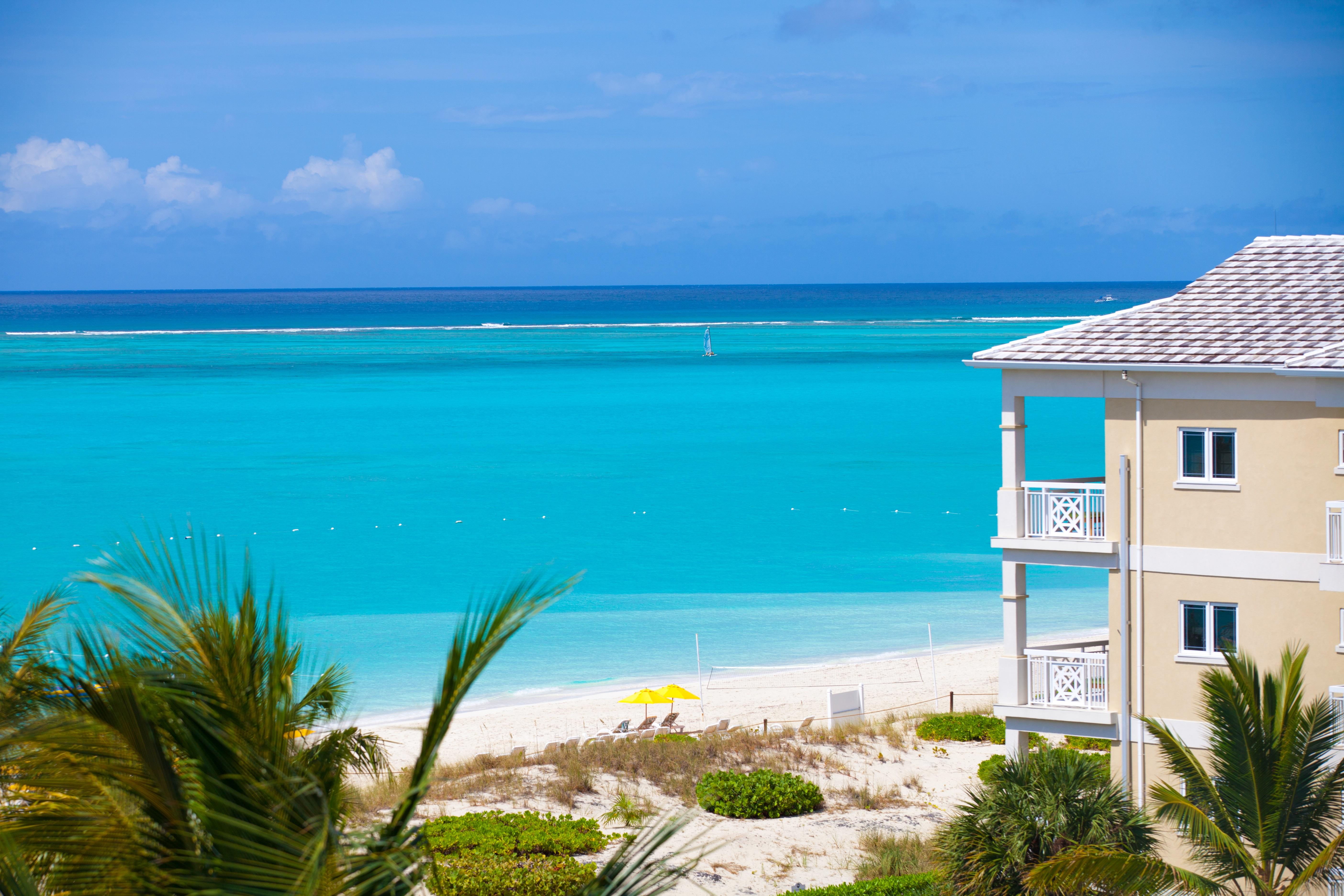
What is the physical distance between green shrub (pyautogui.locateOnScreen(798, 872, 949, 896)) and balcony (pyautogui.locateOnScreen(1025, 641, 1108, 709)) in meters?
3.56

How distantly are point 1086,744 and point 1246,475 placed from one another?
8.14 m

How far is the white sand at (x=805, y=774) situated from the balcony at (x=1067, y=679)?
2323 millimetres

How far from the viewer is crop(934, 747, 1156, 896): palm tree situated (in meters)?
14.1

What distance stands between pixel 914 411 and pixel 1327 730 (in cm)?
8368

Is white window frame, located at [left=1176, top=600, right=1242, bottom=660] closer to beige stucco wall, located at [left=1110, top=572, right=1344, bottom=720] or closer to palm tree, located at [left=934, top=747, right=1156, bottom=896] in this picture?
beige stucco wall, located at [left=1110, top=572, right=1344, bottom=720]

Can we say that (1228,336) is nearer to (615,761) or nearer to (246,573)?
(615,761)

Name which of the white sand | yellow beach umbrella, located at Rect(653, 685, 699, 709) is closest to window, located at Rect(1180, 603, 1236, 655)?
the white sand

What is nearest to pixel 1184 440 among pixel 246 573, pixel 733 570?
pixel 246 573

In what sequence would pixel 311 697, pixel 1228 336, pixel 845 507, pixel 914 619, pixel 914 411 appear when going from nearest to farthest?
pixel 311 697 → pixel 1228 336 → pixel 914 619 → pixel 845 507 → pixel 914 411

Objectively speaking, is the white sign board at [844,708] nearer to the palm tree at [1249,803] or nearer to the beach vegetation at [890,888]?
the beach vegetation at [890,888]

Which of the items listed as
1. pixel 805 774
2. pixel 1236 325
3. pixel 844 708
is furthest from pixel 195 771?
pixel 844 708

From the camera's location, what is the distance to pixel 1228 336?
1847 cm

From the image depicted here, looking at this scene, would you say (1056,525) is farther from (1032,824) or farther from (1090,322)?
(1032,824)

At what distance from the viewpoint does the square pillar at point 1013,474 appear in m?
19.3
